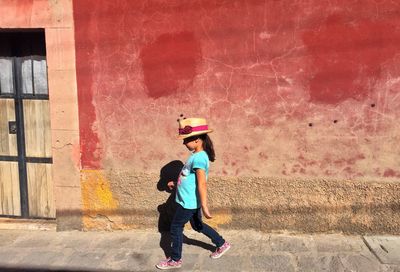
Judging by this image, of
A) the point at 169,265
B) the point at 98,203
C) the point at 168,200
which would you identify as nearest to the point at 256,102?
the point at 168,200

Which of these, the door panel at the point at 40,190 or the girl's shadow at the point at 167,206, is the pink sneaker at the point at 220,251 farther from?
the door panel at the point at 40,190

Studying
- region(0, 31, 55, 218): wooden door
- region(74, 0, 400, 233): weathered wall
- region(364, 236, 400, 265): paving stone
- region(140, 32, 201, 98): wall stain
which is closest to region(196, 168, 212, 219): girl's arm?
region(74, 0, 400, 233): weathered wall

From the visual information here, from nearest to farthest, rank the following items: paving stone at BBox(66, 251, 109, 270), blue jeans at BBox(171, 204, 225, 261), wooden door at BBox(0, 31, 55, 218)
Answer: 1. blue jeans at BBox(171, 204, 225, 261)
2. paving stone at BBox(66, 251, 109, 270)
3. wooden door at BBox(0, 31, 55, 218)

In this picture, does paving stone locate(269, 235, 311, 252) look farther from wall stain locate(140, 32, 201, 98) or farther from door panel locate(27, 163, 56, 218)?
door panel locate(27, 163, 56, 218)

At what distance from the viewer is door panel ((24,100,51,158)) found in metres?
5.57

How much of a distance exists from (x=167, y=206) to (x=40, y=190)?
162 centimetres

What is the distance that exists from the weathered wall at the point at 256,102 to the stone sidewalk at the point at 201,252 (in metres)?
0.21

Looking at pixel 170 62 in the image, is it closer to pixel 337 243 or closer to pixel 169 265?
pixel 169 265

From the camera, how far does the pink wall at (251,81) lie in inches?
188

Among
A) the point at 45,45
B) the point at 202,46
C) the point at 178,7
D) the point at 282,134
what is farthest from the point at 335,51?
the point at 45,45

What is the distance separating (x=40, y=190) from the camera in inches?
226

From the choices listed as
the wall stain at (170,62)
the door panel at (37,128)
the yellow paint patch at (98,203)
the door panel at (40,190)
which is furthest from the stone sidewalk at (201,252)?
the wall stain at (170,62)

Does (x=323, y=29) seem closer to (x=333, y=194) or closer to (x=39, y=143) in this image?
(x=333, y=194)

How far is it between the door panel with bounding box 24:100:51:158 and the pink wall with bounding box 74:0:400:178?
572mm
